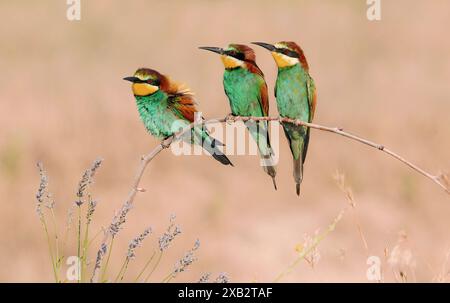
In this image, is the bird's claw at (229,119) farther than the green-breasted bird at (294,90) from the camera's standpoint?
No

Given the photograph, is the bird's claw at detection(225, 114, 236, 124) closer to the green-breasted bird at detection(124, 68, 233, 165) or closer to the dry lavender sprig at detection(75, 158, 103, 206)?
the dry lavender sprig at detection(75, 158, 103, 206)

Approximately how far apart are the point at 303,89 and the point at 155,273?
2120 millimetres

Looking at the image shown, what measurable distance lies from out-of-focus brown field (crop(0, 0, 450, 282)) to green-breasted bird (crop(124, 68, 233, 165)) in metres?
1.37

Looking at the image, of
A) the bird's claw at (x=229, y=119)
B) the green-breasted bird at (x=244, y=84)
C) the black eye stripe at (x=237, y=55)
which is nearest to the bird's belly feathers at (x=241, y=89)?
the green-breasted bird at (x=244, y=84)

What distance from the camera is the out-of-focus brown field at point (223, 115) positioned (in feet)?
17.3

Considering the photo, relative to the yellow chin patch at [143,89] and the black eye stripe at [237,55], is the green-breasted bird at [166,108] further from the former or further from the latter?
the black eye stripe at [237,55]

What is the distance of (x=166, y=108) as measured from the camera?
2.90 metres

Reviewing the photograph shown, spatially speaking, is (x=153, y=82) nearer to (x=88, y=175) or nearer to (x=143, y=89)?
(x=143, y=89)

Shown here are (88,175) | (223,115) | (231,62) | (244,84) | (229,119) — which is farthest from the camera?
(223,115)

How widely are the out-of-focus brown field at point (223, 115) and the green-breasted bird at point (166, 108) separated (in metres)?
1.37

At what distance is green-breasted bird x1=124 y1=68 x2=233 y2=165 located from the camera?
276 cm

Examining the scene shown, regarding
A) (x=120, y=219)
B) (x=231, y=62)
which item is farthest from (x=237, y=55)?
(x=120, y=219)

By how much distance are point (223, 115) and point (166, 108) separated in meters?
3.35
